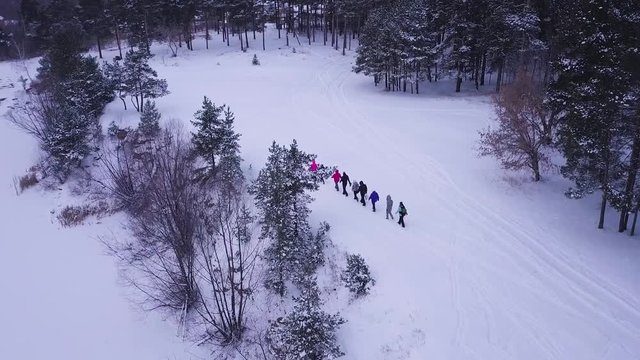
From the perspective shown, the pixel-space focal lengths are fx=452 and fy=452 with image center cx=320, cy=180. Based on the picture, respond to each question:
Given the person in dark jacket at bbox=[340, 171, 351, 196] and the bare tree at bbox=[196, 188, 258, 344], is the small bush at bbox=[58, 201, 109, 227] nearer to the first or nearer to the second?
the bare tree at bbox=[196, 188, 258, 344]

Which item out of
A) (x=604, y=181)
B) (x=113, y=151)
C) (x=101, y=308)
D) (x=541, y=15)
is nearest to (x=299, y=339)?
(x=101, y=308)

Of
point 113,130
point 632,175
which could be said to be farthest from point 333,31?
point 632,175

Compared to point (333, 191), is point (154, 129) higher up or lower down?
higher up

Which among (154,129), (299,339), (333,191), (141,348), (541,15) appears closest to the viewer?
(299,339)

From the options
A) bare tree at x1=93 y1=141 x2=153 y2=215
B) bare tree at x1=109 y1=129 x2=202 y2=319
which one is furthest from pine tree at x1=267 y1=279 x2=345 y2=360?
bare tree at x1=93 y1=141 x2=153 y2=215

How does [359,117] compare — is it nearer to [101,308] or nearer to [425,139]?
[425,139]

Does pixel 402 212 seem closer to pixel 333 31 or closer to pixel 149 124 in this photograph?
pixel 149 124
